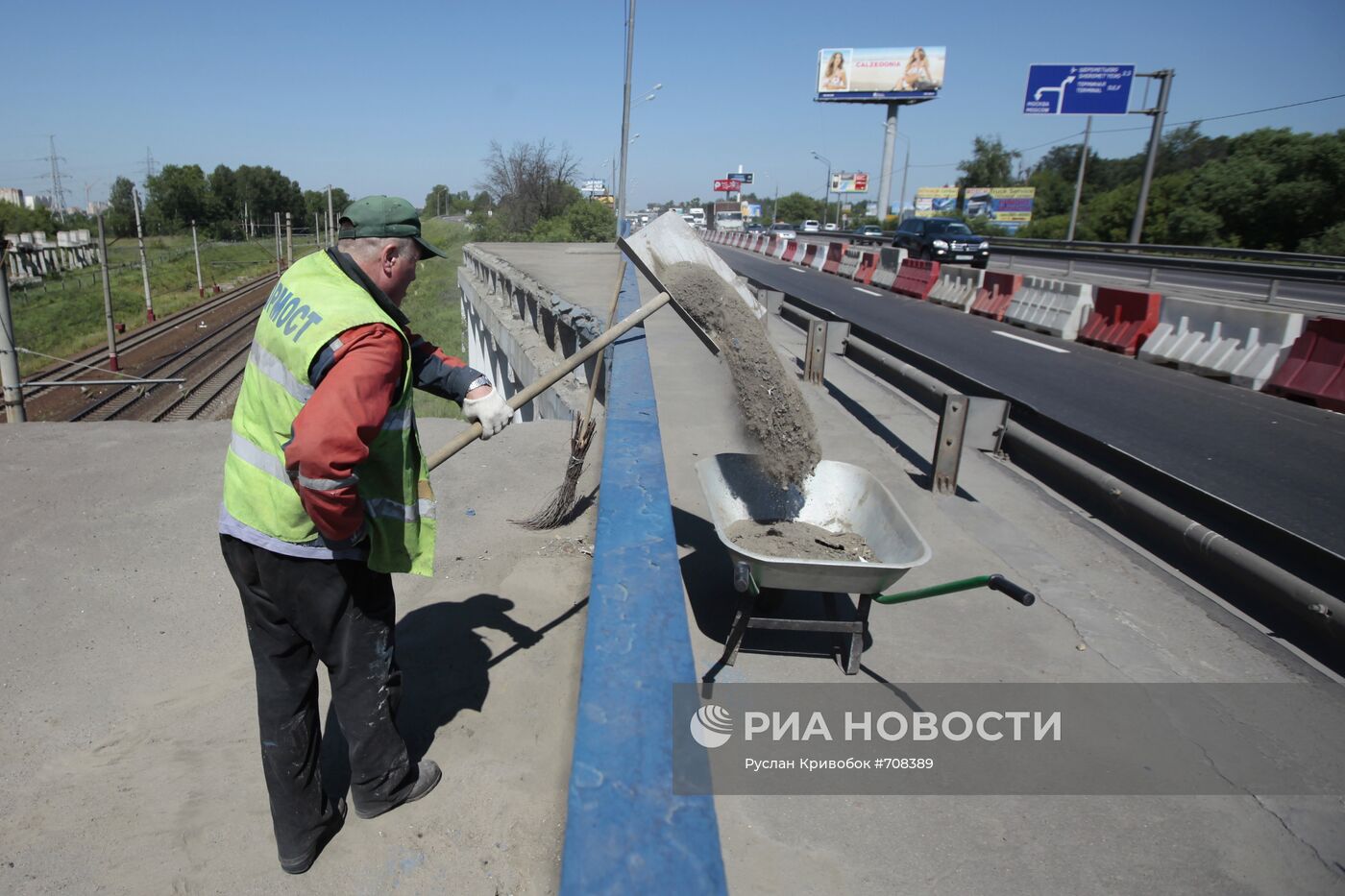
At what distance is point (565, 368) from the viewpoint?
11.1ft

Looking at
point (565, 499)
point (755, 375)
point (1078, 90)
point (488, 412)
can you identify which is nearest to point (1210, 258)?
point (1078, 90)

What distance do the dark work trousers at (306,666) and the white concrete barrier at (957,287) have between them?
57.8ft

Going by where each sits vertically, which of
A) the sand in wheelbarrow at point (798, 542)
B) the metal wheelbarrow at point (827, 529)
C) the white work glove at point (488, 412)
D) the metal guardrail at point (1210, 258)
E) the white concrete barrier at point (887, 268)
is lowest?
the sand in wheelbarrow at point (798, 542)

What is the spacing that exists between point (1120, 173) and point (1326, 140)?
40393mm

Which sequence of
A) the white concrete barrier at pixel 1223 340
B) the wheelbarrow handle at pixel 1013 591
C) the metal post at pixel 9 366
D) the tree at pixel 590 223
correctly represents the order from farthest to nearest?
1. the tree at pixel 590 223
2. the white concrete barrier at pixel 1223 340
3. the metal post at pixel 9 366
4. the wheelbarrow handle at pixel 1013 591

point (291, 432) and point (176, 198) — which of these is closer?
point (291, 432)

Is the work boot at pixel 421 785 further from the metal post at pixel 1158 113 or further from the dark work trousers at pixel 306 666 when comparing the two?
the metal post at pixel 1158 113

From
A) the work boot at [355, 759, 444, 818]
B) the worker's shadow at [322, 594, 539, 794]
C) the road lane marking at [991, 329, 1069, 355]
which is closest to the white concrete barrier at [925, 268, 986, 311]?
the road lane marking at [991, 329, 1069, 355]

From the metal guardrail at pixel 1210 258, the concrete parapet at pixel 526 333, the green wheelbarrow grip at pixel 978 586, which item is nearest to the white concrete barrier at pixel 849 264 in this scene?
the metal guardrail at pixel 1210 258

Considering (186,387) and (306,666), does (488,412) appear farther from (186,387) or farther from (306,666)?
(186,387)

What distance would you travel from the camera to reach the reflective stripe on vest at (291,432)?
2.08 metres

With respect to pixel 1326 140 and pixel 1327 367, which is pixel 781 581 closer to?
pixel 1327 367

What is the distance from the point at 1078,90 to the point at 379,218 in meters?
37.7

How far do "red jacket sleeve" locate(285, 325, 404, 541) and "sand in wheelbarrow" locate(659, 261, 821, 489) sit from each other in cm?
220
